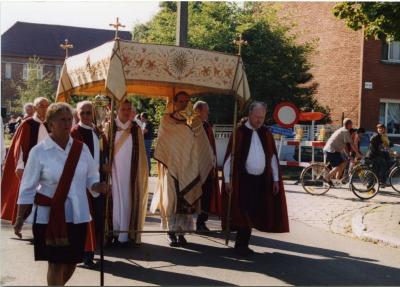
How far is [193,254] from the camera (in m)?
7.67

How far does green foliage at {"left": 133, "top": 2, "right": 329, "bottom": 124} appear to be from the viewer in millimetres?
21578

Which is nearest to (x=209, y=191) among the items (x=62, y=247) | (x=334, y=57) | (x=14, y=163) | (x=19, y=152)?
(x=19, y=152)

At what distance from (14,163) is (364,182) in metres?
8.51

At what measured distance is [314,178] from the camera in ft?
48.6

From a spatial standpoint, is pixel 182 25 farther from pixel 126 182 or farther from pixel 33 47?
pixel 33 47

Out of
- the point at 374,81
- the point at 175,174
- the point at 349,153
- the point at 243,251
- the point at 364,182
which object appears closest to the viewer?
the point at 243,251

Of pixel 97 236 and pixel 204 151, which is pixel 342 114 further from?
pixel 97 236

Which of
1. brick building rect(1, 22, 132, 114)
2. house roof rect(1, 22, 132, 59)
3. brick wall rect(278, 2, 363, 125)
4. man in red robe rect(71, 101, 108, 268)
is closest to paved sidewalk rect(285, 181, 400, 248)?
man in red robe rect(71, 101, 108, 268)

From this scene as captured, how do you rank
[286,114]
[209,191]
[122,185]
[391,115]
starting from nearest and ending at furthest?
[122,185]
[209,191]
[286,114]
[391,115]

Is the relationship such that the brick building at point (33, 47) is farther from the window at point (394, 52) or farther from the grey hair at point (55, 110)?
the grey hair at point (55, 110)

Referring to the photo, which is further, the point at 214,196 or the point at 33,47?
the point at 33,47

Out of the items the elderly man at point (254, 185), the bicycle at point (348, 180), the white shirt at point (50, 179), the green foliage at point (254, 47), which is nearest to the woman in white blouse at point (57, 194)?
the white shirt at point (50, 179)

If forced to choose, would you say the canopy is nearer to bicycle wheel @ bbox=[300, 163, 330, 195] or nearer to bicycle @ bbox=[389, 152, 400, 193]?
bicycle wheel @ bbox=[300, 163, 330, 195]

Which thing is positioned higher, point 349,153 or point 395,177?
point 349,153
